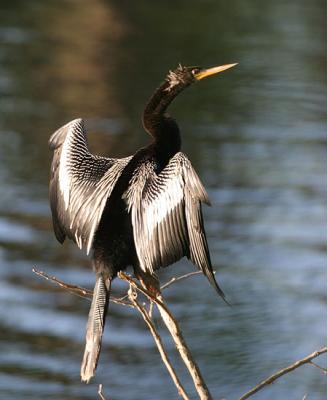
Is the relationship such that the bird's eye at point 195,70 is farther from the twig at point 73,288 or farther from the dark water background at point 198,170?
the dark water background at point 198,170

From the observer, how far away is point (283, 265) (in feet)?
24.7

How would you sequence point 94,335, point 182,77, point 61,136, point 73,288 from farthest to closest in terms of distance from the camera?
point 61,136 → point 182,77 → point 94,335 → point 73,288

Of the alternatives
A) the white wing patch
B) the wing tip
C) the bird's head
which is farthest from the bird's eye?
the wing tip

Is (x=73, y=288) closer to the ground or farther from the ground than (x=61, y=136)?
closer to the ground

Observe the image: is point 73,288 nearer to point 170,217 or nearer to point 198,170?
point 170,217

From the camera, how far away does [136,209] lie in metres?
3.71

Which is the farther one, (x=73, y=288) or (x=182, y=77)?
(x=182, y=77)

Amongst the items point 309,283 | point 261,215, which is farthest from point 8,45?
point 309,283

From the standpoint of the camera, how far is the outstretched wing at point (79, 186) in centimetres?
379

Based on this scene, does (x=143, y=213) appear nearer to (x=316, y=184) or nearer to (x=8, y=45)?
(x=316, y=184)

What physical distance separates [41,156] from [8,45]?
3755 millimetres

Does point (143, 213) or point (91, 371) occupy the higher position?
point (143, 213)

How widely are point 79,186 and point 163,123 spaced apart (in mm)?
374

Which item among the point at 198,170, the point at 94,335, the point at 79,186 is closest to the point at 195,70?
the point at 79,186
